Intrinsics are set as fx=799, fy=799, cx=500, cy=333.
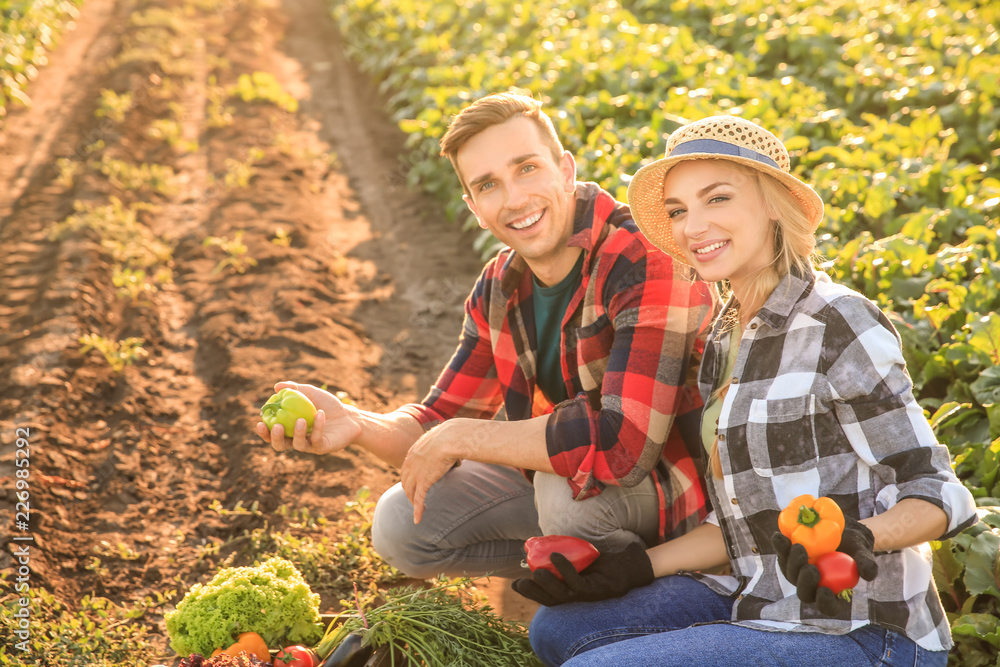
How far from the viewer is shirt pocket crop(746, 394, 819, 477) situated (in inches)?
83.3

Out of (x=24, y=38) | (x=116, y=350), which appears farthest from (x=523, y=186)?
(x=24, y=38)

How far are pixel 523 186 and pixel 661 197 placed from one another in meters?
0.53

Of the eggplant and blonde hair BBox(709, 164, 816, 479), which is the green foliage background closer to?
blonde hair BBox(709, 164, 816, 479)

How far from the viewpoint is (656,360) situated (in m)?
2.59

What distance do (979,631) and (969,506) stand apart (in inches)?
32.9

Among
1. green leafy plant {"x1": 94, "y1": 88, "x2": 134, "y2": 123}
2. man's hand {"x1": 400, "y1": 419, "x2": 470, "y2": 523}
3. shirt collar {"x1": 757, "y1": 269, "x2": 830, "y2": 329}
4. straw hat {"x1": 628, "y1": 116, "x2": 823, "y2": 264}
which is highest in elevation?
green leafy plant {"x1": 94, "y1": 88, "x2": 134, "y2": 123}

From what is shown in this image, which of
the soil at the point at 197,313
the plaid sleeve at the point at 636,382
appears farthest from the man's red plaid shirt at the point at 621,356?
the soil at the point at 197,313

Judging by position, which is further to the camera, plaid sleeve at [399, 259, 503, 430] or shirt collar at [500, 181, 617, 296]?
plaid sleeve at [399, 259, 503, 430]

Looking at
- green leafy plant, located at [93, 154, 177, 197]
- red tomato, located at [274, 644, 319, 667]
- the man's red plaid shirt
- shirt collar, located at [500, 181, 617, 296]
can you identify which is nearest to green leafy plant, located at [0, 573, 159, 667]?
red tomato, located at [274, 644, 319, 667]

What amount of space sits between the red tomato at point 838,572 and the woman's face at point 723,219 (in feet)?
2.76

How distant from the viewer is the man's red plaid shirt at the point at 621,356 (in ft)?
8.51

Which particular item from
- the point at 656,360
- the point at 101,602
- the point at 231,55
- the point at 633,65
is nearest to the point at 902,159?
the point at 633,65

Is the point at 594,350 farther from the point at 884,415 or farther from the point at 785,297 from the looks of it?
the point at 884,415

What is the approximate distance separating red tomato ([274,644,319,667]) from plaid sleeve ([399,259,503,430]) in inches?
39.2
